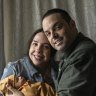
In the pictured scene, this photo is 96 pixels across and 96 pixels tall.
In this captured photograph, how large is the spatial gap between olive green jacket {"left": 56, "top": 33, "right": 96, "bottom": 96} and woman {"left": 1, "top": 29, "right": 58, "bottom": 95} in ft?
1.80

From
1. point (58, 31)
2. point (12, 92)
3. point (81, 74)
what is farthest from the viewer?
point (12, 92)

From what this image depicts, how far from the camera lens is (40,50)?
5.86 feet

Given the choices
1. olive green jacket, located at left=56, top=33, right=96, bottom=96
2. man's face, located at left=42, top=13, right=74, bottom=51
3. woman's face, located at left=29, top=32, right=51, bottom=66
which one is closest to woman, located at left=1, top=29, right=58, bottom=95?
woman's face, located at left=29, top=32, right=51, bottom=66

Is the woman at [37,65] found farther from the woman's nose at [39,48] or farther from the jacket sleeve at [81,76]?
the jacket sleeve at [81,76]

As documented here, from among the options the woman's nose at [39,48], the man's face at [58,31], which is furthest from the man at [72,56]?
the woman's nose at [39,48]

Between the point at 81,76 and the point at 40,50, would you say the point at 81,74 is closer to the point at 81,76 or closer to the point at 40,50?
the point at 81,76

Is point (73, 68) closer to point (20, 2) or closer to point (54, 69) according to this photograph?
point (54, 69)

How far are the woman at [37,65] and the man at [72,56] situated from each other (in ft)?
1.34

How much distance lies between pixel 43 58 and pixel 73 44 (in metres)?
0.54

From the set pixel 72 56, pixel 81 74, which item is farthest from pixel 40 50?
pixel 81 74

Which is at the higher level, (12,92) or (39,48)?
(39,48)

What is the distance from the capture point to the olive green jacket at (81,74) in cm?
113

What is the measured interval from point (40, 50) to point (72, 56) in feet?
1.93

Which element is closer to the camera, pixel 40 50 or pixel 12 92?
pixel 12 92
